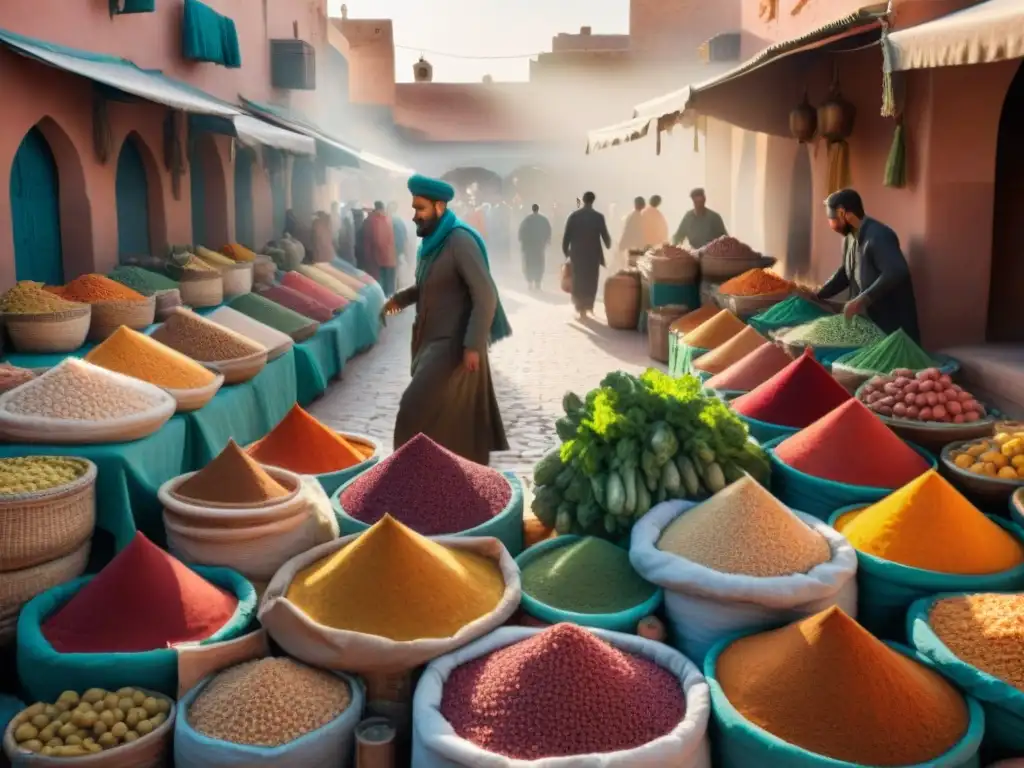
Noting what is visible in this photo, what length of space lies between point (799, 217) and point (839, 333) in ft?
17.3

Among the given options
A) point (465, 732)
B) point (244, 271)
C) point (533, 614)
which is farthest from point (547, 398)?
point (465, 732)

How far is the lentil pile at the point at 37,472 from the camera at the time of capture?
300cm

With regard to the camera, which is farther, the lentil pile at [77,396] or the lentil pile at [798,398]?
the lentil pile at [798,398]

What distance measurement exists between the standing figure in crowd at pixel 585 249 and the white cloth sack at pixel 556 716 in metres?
10.7

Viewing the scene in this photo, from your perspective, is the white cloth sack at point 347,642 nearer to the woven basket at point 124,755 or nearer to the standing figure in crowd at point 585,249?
the woven basket at point 124,755

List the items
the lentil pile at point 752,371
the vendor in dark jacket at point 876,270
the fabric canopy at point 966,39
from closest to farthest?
1. the fabric canopy at point 966,39
2. the lentil pile at point 752,371
3. the vendor in dark jacket at point 876,270

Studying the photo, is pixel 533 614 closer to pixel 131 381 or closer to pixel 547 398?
pixel 131 381

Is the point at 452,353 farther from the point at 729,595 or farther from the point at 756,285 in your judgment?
the point at 756,285

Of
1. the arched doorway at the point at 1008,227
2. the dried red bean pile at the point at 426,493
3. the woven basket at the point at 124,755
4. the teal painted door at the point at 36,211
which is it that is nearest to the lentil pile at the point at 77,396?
the dried red bean pile at the point at 426,493

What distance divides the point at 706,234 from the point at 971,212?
18.3ft

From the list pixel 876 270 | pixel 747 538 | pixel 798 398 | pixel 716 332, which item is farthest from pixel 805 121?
pixel 747 538

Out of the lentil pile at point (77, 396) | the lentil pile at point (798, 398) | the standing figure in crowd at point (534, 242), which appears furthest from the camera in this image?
the standing figure in crowd at point (534, 242)

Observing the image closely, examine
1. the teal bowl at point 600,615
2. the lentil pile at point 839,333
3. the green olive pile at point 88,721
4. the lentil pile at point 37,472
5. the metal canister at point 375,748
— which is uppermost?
the lentil pile at point 839,333

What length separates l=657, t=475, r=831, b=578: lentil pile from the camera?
2.52 metres
